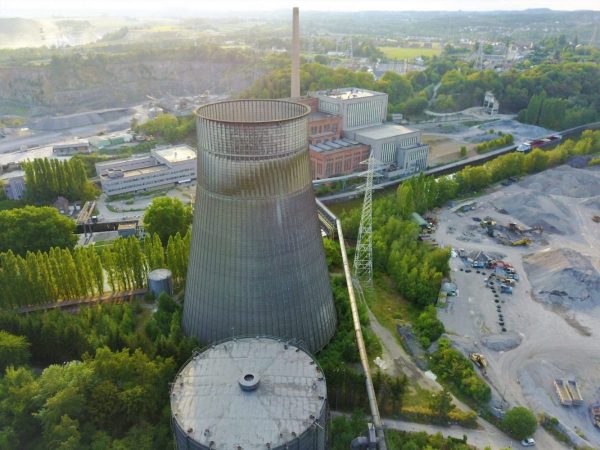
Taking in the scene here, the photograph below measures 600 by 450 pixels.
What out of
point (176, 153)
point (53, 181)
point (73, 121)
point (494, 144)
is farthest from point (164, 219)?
point (73, 121)

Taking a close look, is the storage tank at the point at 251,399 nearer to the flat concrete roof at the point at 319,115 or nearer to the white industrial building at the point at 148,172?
Result: the white industrial building at the point at 148,172

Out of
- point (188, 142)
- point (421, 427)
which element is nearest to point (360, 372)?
point (421, 427)

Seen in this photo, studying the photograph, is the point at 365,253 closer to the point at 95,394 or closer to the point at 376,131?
the point at 95,394

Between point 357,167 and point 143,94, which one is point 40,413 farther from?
point 143,94

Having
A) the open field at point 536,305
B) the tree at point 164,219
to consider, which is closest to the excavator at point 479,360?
the open field at point 536,305

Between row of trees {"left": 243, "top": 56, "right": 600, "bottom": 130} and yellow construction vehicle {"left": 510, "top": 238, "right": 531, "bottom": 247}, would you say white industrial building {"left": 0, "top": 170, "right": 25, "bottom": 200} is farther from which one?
row of trees {"left": 243, "top": 56, "right": 600, "bottom": 130}
